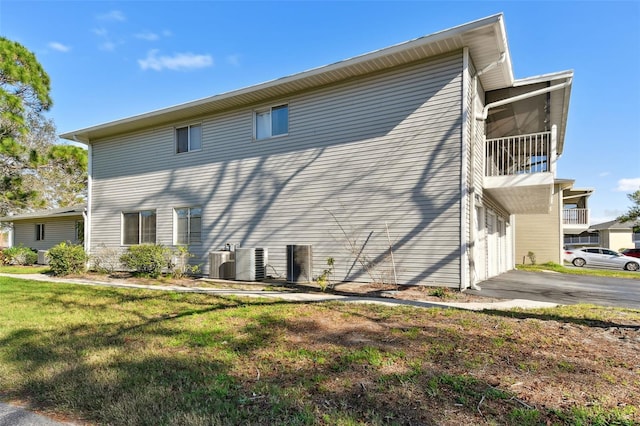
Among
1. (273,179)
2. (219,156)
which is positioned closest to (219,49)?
(219,156)

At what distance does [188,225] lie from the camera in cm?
1124

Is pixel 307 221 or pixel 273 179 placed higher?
pixel 273 179

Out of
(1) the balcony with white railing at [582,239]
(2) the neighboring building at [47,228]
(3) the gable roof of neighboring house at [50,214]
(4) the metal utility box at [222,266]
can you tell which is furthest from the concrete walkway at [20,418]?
(1) the balcony with white railing at [582,239]

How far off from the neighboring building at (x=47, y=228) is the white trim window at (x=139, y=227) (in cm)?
564

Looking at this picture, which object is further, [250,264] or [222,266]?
[222,266]

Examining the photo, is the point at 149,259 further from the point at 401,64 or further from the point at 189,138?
the point at 401,64

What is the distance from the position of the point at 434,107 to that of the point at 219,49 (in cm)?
776

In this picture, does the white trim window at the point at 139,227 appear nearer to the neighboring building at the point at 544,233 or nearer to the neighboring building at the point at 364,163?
the neighboring building at the point at 364,163

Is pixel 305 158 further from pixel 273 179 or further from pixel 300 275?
pixel 300 275

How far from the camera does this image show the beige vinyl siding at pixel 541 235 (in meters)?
16.4

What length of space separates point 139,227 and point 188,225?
2.30m

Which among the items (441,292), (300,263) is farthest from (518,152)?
(300,263)

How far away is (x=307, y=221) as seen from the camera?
9.23m

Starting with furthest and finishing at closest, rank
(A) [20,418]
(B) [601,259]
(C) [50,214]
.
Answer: (B) [601,259] < (C) [50,214] < (A) [20,418]
